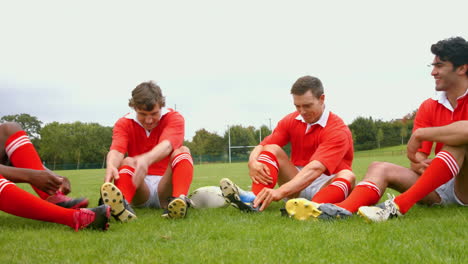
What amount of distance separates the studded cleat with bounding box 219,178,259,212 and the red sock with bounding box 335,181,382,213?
855 millimetres

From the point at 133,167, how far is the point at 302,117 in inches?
70.0

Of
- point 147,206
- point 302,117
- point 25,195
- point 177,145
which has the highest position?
point 302,117

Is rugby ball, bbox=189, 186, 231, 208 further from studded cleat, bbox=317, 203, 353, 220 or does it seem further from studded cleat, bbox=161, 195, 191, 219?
studded cleat, bbox=317, 203, 353, 220

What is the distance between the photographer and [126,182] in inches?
156

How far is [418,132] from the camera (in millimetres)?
3658

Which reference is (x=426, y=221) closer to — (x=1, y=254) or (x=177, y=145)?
(x=177, y=145)

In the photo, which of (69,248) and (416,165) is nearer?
(69,248)

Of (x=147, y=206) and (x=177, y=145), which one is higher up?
(x=177, y=145)

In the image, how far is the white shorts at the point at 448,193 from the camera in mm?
4023

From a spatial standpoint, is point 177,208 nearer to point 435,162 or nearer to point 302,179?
point 302,179

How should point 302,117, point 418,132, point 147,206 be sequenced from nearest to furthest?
point 418,132, point 302,117, point 147,206

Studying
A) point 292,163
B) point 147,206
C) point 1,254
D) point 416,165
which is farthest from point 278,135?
point 1,254

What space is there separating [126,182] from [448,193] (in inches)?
123

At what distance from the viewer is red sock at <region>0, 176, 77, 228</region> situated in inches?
115
